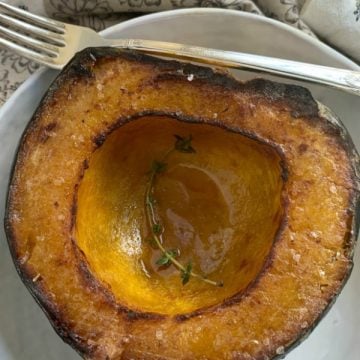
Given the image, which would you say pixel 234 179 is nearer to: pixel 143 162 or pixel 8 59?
pixel 143 162

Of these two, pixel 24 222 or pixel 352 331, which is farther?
pixel 352 331

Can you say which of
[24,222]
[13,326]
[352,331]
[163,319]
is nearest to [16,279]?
[13,326]

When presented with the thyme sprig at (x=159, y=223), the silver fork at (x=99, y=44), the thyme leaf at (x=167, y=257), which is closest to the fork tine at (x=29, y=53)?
the silver fork at (x=99, y=44)

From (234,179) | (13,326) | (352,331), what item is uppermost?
(234,179)

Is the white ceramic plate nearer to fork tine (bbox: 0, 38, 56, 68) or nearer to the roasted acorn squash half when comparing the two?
fork tine (bbox: 0, 38, 56, 68)

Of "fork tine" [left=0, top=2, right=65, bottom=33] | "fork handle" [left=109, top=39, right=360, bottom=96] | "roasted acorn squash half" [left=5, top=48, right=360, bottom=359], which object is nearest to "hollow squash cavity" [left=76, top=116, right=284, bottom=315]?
"roasted acorn squash half" [left=5, top=48, right=360, bottom=359]

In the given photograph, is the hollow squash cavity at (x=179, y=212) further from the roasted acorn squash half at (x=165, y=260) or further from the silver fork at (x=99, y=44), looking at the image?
the silver fork at (x=99, y=44)

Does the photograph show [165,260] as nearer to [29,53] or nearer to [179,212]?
[179,212]
